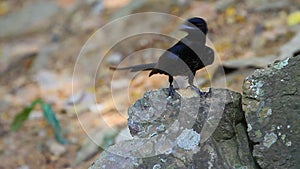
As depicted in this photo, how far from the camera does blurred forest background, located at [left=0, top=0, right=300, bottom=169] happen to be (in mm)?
5945

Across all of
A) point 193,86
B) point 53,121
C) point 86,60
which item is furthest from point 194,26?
point 86,60

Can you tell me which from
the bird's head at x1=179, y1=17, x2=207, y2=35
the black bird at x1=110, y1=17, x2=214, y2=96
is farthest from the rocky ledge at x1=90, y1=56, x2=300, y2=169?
the bird's head at x1=179, y1=17, x2=207, y2=35

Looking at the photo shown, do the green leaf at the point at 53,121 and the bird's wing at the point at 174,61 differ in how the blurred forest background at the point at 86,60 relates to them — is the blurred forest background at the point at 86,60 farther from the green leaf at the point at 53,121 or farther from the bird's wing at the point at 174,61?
the bird's wing at the point at 174,61

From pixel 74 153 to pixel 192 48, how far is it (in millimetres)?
2702

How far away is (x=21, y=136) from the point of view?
6.34 meters

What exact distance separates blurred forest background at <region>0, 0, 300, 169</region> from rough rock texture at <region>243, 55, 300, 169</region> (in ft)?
6.74

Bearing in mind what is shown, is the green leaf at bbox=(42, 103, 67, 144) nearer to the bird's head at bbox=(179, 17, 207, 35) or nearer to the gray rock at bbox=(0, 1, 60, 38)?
the bird's head at bbox=(179, 17, 207, 35)

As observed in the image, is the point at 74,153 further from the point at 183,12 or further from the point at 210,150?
the point at 210,150

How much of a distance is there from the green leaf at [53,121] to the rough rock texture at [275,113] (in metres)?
2.69

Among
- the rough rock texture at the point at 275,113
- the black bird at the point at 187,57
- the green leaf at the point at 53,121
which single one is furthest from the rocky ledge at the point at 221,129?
the green leaf at the point at 53,121

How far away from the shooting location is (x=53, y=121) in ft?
18.5

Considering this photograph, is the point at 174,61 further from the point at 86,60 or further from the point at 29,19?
the point at 29,19

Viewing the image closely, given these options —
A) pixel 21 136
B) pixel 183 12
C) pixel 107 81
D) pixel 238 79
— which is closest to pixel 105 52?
pixel 107 81

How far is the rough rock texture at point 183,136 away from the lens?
3.21 metres
